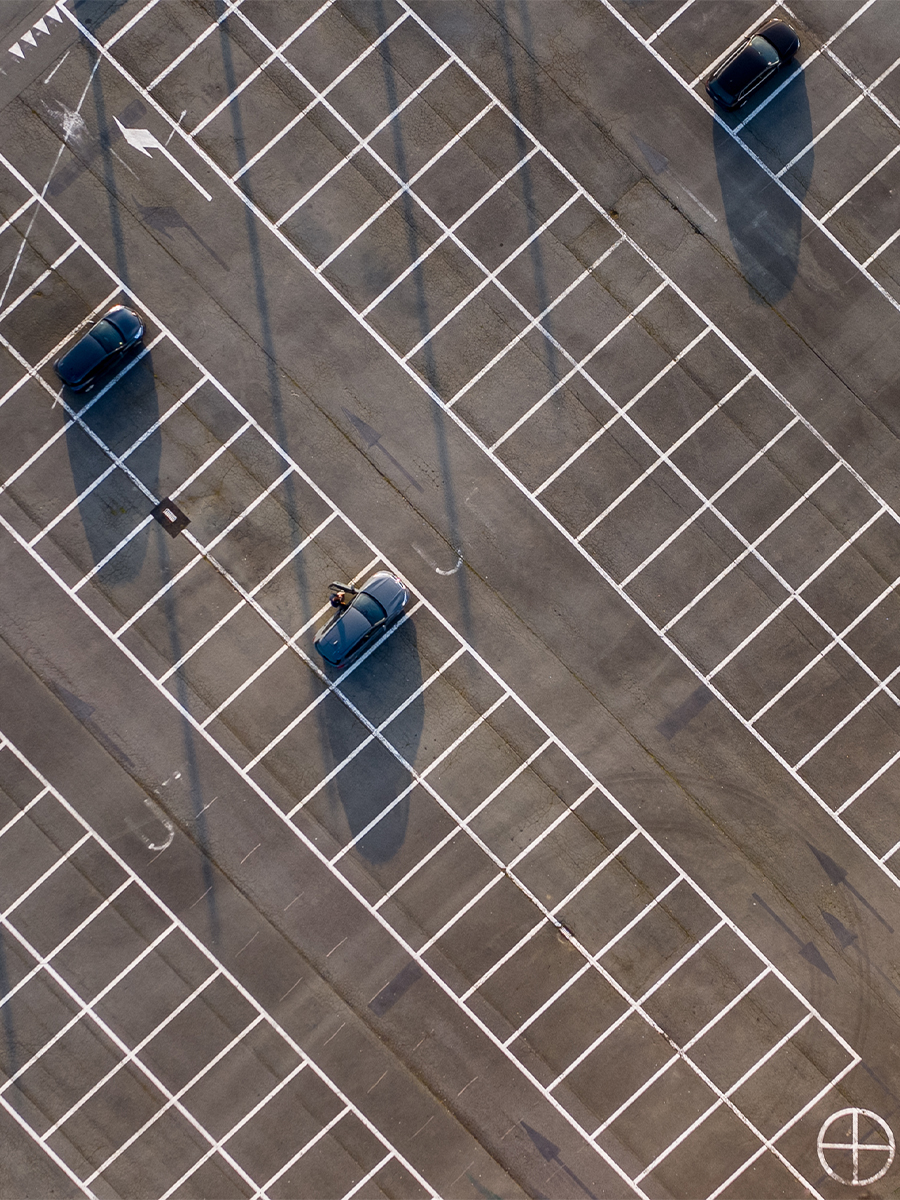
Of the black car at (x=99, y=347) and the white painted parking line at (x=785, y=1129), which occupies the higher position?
the black car at (x=99, y=347)

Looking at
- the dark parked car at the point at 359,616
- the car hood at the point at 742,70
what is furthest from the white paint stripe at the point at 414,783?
the car hood at the point at 742,70

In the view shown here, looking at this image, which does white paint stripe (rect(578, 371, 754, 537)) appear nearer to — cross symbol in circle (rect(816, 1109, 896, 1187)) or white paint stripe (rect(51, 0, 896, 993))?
white paint stripe (rect(51, 0, 896, 993))

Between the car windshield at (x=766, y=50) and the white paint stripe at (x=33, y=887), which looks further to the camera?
the car windshield at (x=766, y=50)

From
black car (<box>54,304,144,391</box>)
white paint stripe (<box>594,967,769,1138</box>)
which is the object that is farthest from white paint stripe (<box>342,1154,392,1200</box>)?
black car (<box>54,304,144,391</box>)

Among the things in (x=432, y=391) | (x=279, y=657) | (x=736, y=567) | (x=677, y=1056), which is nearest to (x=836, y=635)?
(x=736, y=567)

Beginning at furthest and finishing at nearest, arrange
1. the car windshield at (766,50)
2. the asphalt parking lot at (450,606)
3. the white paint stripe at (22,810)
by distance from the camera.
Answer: the car windshield at (766,50)
the asphalt parking lot at (450,606)
the white paint stripe at (22,810)

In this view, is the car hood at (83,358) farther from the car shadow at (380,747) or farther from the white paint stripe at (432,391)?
the car shadow at (380,747)

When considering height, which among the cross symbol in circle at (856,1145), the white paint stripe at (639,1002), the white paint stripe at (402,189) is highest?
the white paint stripe at (402,189)
